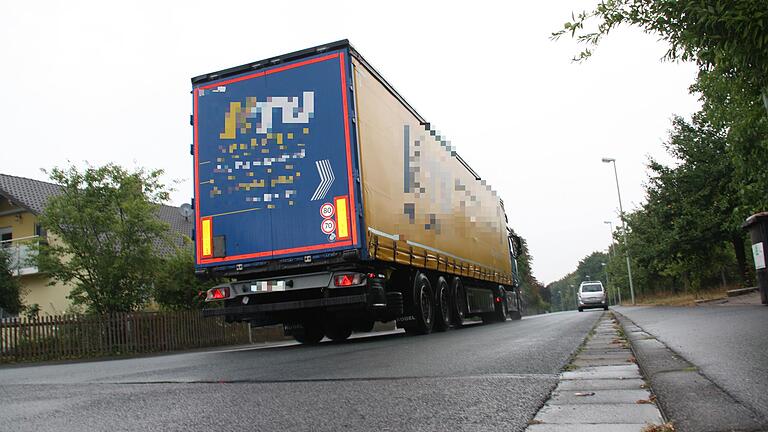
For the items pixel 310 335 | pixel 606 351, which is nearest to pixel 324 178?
pixel 310 335

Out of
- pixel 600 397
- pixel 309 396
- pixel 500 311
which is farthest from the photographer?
pixel 500 311

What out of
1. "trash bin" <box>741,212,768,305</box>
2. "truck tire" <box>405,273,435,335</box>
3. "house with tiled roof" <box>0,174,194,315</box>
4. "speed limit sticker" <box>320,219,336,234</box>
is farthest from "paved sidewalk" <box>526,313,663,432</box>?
"house with tiled roof" <box>0,174,194,315</box>

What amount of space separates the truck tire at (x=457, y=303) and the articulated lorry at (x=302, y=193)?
2.50 m

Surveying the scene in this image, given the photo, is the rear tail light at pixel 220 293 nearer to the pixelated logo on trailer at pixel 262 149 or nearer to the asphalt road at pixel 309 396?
the pixelated logo on trailer at pixel 262 149

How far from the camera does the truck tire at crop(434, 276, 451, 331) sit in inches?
504

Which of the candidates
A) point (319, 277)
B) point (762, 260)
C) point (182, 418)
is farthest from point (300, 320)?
point (762, 260)

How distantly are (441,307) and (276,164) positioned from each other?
4790mm

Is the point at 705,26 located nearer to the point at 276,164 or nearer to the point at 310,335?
the point at 276,164

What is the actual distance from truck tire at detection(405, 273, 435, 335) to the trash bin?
843 centimetres

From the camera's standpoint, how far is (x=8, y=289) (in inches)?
929

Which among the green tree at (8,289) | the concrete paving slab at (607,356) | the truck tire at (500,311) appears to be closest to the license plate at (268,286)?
the concrete paving slab at (607,356)

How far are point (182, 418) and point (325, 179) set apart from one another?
244 inches

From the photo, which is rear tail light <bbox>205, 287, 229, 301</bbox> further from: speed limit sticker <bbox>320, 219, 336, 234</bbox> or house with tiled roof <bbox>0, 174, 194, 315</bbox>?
house with tiled roof <bbox>0, 174, 194, 315</bbox>

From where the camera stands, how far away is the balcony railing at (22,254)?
17.0m
